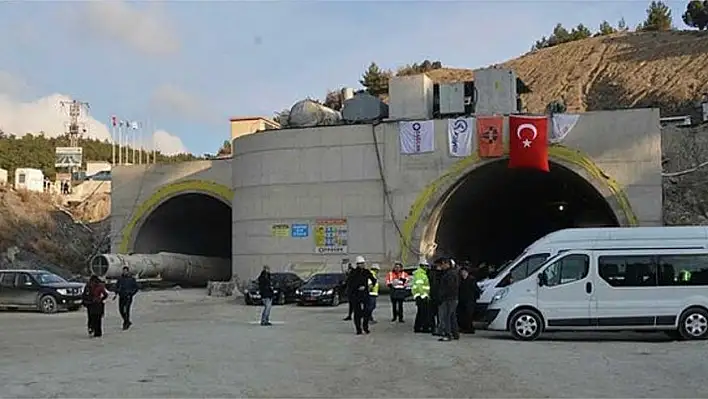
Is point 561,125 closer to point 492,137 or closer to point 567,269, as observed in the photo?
point 492,137

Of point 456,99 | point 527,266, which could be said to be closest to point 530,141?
point 456,99

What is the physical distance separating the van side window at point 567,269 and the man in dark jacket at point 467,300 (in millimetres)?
1949

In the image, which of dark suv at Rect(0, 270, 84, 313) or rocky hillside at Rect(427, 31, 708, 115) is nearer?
dark suv at Rect(0, 270, 84, 313)

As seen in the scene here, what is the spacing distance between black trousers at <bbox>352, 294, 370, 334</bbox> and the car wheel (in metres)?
13.9

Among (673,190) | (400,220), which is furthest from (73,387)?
(673,190)

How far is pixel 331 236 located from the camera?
38.6 meters

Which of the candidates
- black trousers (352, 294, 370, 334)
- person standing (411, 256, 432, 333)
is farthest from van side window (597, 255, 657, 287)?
black trousers (352, 294, 370, 334)

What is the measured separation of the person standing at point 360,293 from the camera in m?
19.1

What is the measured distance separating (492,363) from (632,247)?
550cm

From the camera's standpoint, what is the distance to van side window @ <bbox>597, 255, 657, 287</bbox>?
17.3m

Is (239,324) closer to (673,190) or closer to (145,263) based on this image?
(145,263)

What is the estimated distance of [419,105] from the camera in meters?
38.8

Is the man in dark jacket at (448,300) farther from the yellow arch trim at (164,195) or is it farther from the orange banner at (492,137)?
the yellow arch trim at (164,195)

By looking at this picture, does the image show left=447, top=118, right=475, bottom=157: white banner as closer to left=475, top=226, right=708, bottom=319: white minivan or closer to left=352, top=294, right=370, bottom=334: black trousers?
left=475, top=226, right=708, bottom=319: white minivan
